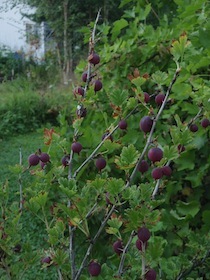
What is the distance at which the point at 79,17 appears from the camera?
1340cm

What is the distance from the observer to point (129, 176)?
3.67 ft

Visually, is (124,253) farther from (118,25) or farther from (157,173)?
(118,25)

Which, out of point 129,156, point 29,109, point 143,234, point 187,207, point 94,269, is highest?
point 129,156

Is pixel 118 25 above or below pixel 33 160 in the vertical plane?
above

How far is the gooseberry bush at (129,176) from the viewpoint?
1.02 m

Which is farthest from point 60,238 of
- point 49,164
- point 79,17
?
point 79,17

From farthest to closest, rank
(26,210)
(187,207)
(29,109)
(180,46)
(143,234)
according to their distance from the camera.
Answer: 1. (29,109)
2. (26,210)
3. (187,207)
4. (180,46)
5. (143,234)

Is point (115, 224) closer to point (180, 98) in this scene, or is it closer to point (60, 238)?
point (60, 238)

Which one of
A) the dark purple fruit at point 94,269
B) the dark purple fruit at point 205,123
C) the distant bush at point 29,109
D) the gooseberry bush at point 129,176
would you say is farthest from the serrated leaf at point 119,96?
the distant bush at point 29,109

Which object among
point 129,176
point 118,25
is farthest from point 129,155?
point 118,25

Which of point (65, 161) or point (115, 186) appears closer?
point (115, 186)

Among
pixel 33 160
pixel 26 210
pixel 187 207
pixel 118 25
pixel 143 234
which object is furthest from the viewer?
pixel 26 210

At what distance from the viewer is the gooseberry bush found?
1.02 meters

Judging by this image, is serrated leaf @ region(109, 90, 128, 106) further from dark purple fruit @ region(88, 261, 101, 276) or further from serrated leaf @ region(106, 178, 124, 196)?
dark purple fruit @ region(88, 261, 101, 276)
